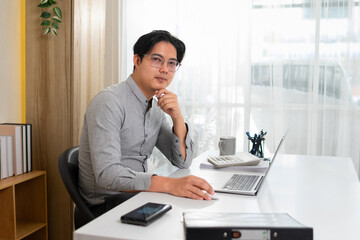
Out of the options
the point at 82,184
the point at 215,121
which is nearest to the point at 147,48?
the point at 82,184

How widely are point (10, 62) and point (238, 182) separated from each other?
71.6 inches

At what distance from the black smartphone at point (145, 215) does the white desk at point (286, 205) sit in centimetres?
1

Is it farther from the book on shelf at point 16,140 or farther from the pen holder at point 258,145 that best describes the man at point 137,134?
the book on shelf at point 16,140

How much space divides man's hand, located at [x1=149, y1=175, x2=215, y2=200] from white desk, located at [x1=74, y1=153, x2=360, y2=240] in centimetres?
3

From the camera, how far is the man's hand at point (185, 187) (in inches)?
54.3

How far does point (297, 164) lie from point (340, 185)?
473mm

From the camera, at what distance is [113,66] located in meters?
3.94

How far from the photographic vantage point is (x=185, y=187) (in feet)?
4.58

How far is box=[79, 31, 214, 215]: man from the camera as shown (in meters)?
1.49

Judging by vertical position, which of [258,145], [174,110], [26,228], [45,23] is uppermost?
[45,23]

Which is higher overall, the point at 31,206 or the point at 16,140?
the point at 16,140

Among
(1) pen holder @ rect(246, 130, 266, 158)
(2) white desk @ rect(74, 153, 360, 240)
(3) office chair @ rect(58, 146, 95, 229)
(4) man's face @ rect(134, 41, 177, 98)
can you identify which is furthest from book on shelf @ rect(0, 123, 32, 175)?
(1) pen holder @ rect(246, 130, 266, 158)

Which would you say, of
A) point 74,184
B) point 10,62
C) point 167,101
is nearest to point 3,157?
point 10,62

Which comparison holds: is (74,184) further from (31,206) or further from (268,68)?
→ (268,68)
